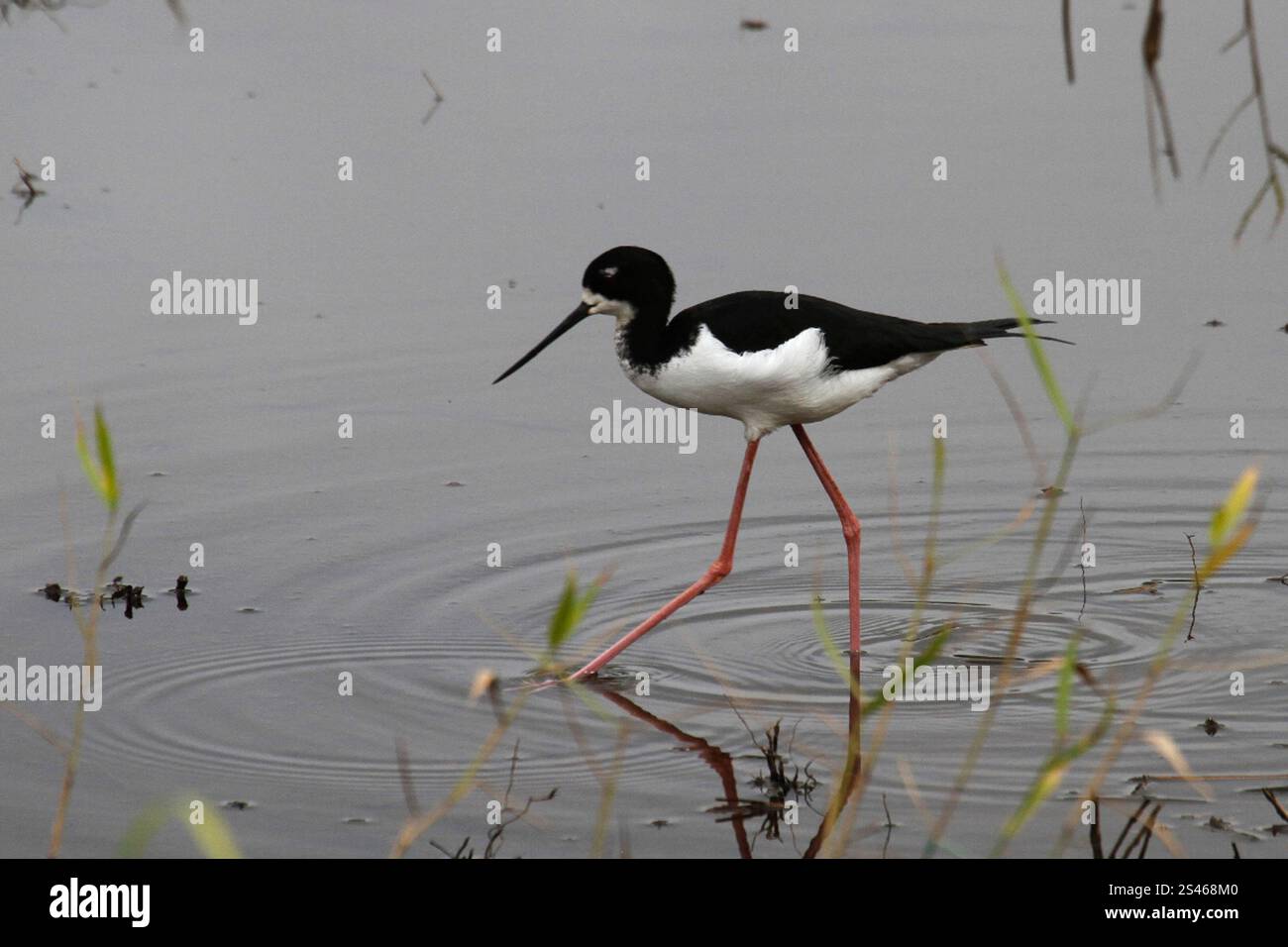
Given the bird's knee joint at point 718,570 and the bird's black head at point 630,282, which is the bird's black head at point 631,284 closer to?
the bird's black head at point 630,282

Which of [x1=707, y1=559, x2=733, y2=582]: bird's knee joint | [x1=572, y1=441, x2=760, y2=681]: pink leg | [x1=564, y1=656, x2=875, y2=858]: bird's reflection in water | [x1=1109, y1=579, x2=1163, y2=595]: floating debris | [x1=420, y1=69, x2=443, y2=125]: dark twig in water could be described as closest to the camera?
[x1=564, y1=656, x2=875, y2=858]: bird's reflection in water

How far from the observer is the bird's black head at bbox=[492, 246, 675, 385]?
6.50 meters

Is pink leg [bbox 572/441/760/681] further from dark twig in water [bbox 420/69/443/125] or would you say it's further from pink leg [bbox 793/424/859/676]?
dark twig in water [bbox 420/69/443/125]

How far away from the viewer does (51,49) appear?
1309cm

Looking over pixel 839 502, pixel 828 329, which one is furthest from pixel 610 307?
pixel 839 502

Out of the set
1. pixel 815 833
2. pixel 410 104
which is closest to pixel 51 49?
pixel 410 104

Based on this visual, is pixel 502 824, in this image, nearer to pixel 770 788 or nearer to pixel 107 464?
pixel 770 788

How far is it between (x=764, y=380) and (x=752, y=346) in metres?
0.12

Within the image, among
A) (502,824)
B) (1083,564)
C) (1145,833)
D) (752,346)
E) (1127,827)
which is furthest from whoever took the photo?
(1083,564)

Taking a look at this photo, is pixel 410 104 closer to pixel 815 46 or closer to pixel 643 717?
pixel 815 46

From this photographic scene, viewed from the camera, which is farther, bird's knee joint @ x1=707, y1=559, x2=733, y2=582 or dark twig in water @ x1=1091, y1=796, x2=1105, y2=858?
bird's knee joint @ x1=707, y1=559, x2=733, y2=582

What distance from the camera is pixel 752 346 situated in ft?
20.7

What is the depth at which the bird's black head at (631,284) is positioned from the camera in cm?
650

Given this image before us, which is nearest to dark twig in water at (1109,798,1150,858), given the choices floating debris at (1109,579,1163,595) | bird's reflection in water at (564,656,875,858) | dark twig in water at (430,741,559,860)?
bird's reflection in water at (564,656,875,858)
